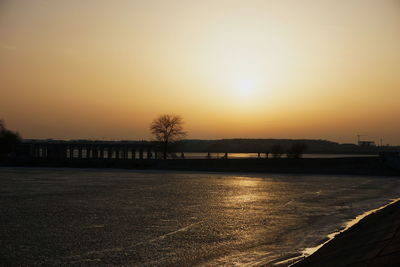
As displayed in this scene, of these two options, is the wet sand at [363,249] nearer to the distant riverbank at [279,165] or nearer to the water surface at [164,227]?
the water surface at [164,227]

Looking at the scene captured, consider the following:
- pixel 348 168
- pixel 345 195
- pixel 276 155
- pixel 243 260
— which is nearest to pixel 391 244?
pixel 243 260

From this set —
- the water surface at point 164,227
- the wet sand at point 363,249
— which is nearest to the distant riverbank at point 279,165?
the water surface at point 164,227

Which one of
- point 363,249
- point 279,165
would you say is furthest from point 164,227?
point 279,165

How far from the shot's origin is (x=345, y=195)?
3900 centimetres

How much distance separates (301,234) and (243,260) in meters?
5.57

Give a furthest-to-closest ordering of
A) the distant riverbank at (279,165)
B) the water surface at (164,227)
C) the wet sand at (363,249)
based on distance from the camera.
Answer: the distant riverbank at (279,165)
the water surface at (164,227)
the wet sand at (363,249)

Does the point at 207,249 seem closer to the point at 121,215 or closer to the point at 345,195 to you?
the point at 121,215

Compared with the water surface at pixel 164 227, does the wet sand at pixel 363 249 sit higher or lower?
higher

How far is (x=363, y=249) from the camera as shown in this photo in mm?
14242

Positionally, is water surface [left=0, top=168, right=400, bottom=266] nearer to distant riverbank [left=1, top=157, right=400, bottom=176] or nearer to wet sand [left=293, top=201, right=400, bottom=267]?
wet sand [left=293, top=201, right=400, bottom=267]

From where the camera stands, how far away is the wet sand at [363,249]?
1227 centimetres

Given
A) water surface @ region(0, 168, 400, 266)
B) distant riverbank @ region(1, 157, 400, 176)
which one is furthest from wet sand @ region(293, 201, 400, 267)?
distant riverbank @ region(1, 157, 400, 176)

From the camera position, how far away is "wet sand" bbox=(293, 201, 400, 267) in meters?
12.3

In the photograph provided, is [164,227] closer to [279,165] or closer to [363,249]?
[363,249]
